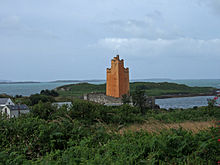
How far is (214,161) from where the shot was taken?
16.0ft

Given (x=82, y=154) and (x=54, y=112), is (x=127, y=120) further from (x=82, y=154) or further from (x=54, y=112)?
(x=82, y=154)

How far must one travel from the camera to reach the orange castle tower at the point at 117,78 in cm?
2560

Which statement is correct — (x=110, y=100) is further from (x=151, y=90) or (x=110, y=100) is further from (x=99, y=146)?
(x=151, y=90)

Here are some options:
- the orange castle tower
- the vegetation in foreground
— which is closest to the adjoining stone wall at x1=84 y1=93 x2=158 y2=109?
the orange castle tower

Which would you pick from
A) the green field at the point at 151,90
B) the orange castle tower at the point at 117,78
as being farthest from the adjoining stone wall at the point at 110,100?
the green field at the point at 151,90

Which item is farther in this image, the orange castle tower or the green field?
the green field

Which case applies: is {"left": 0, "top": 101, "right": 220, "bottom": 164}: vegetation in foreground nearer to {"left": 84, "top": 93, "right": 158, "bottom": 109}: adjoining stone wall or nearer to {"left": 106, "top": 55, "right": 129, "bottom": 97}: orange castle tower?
{"left": 84, "top": 93, "right": 158, "bottom": 109}: adjoining stone wall

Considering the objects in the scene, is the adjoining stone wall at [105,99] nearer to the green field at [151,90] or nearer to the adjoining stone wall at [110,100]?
the adjoining stone wall at [110,100]

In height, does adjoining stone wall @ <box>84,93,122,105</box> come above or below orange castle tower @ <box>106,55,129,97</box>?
below

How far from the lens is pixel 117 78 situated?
26.0 m

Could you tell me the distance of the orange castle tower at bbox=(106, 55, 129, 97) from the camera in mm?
25605

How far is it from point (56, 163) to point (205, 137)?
130 inches

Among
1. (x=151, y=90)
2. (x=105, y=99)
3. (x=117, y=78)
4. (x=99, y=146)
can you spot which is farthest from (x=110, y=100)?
(x=151, y=90)

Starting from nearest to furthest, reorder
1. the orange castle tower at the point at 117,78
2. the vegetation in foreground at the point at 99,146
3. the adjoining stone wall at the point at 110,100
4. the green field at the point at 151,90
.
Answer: the vegetation in foreground at the point at 99,146 → the orange castle tower at the point at 117,78 → the adjoining stone wall at the point at 110,100 → the green field at the point at 151,90
